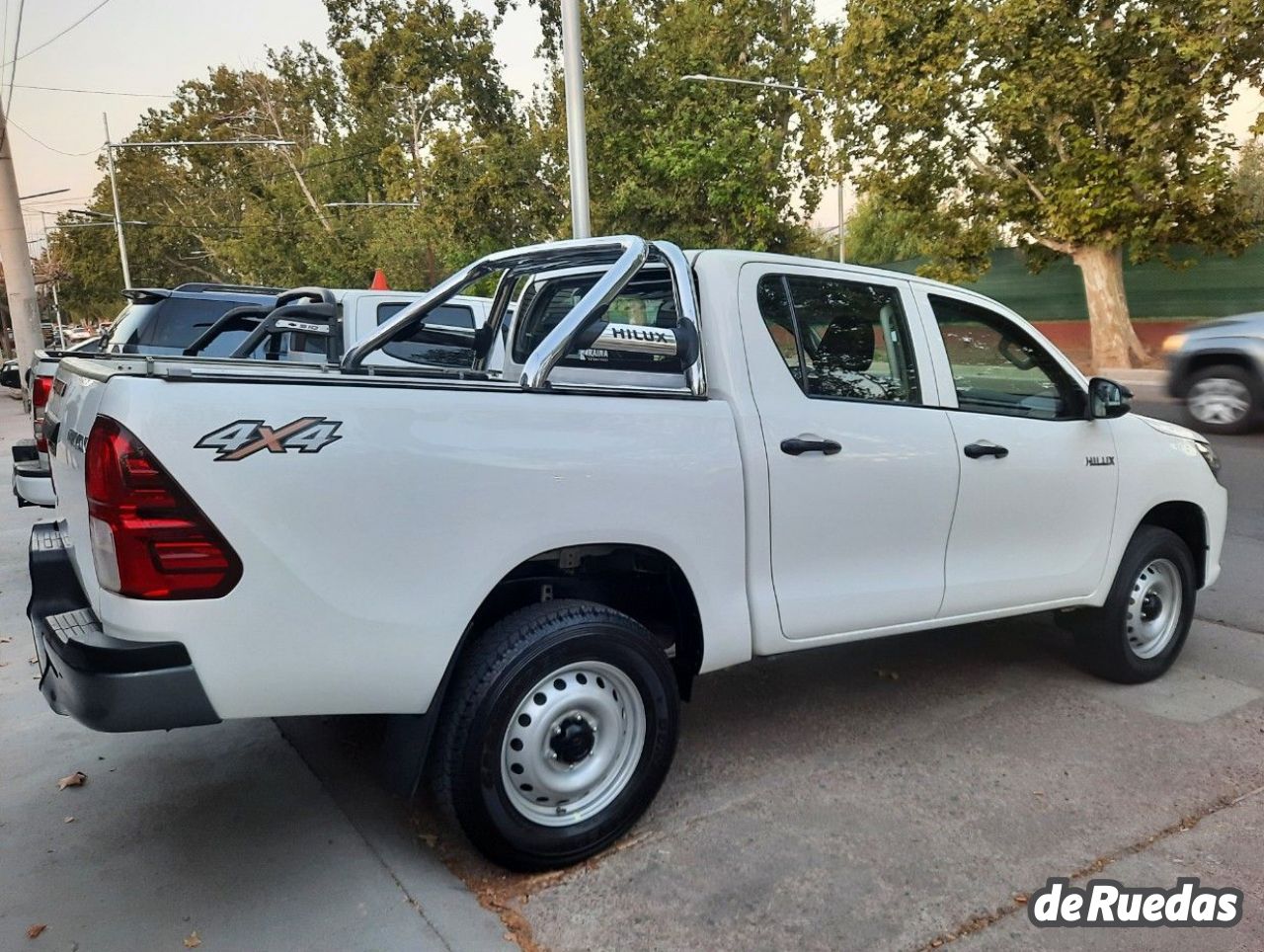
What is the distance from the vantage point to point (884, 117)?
1984 centimetres

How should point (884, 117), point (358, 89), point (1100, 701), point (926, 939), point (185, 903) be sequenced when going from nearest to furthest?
point (926, 939)
point (185, 903)
point (1100, 701)
point (884, 117)
point (358, 89)

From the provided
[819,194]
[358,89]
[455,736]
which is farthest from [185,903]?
[358,89]

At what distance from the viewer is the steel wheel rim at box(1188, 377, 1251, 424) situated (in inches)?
438

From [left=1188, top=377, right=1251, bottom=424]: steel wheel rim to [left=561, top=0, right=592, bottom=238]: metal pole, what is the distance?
24.1 feet

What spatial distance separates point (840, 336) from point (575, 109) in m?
8.15

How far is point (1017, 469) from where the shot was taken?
13.0ft

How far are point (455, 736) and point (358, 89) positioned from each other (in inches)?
1219

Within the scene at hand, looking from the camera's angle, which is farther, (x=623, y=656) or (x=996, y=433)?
(x=996, y=433)

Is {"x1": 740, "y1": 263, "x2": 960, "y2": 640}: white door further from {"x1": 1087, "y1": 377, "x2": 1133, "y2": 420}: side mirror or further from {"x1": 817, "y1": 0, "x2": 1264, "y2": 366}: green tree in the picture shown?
{"x1": 817, "y1": 0, "x2": 1264, "y2": 366}: green tree

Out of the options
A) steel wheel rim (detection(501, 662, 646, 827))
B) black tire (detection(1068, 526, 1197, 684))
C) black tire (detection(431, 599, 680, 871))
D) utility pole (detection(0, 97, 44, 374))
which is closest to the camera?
black tire (detection(431, 599, 680, 871))

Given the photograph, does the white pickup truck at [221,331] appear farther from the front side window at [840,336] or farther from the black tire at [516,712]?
the black tire at [516,712]

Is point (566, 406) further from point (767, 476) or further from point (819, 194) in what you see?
point (819, 194)

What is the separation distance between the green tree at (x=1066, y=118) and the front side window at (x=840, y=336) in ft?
49.9

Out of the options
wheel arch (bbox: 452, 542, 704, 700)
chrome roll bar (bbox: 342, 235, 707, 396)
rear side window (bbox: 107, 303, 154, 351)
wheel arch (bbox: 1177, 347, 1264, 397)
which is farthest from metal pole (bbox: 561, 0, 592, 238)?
wheel arch (bbox: 452, 542, 704, 700)
